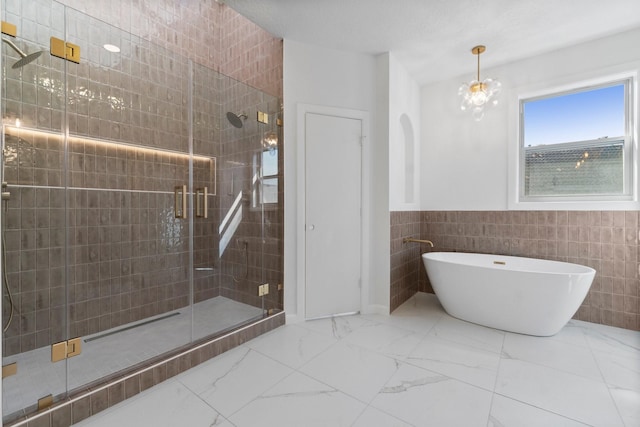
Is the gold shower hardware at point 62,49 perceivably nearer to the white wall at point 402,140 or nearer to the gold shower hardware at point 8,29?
the gold shower hardware at point 8,29

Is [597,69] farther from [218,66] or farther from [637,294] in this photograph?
[218,66]

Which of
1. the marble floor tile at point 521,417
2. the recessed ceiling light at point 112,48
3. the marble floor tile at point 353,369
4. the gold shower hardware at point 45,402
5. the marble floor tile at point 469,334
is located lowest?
the marble floor tile at point 521,417

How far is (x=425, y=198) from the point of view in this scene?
3703mm

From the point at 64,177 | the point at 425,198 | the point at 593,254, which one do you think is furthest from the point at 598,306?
the point at 64,177

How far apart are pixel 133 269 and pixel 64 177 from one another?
97 centimetres

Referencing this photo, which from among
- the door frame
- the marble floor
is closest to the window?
the marble floor

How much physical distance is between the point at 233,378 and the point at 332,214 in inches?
63.1

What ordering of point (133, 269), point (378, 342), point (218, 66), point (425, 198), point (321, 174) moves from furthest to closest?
point (425, 198) < point (218, 66) < point (321, 174) < point (133, 269) < point (378, 342)

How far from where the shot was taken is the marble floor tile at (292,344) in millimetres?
2169

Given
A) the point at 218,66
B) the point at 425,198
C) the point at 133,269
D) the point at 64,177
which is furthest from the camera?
the point at 425,198

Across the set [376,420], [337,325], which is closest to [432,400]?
[376,420]

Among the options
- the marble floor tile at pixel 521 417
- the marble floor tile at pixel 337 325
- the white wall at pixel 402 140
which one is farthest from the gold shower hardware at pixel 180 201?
the marble floor tile at pixel 521 417

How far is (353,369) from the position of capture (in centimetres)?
202

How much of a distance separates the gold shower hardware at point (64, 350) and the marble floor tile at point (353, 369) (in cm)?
137
